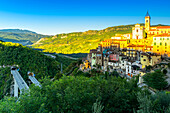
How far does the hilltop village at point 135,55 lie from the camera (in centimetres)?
Answer: 2978

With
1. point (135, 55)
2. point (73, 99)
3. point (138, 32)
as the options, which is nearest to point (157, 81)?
point (135, 55)

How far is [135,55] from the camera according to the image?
33656 millimetres

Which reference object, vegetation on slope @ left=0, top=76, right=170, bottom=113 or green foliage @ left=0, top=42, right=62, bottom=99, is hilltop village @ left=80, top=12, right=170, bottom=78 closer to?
vegetation on slope @ left=0, top=76, right=170, bottom=113

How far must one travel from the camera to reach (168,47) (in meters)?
32.8

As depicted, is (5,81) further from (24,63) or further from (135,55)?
(135,55)

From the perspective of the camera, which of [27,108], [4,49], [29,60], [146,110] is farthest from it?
[4,49]

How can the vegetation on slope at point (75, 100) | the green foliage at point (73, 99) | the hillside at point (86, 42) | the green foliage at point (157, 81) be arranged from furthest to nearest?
the hillside at point (86, 42)
the green foliage at point (157, 81)
the green foliage at point (73, 99)
the vegetation on slope at point (75, 100)

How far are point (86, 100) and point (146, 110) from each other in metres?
5.98

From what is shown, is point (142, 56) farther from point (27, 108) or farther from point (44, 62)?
point (44, 62)

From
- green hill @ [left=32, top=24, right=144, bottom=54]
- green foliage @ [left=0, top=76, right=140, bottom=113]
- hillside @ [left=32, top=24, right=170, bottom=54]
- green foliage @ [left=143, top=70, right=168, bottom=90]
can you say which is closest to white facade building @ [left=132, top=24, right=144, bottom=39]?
green foliage @ [left=143, top=70, right=168, bottom=90]

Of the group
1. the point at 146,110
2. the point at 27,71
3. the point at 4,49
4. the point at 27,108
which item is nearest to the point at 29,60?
the point at 27,71

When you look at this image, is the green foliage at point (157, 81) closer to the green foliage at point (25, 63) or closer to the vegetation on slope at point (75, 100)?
the vegetation on slope at point (75, 100)

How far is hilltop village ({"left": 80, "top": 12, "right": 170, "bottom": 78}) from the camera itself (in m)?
29.8

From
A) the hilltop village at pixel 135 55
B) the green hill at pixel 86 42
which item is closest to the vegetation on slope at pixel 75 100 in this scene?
the hilltop village at pixel 135 55
